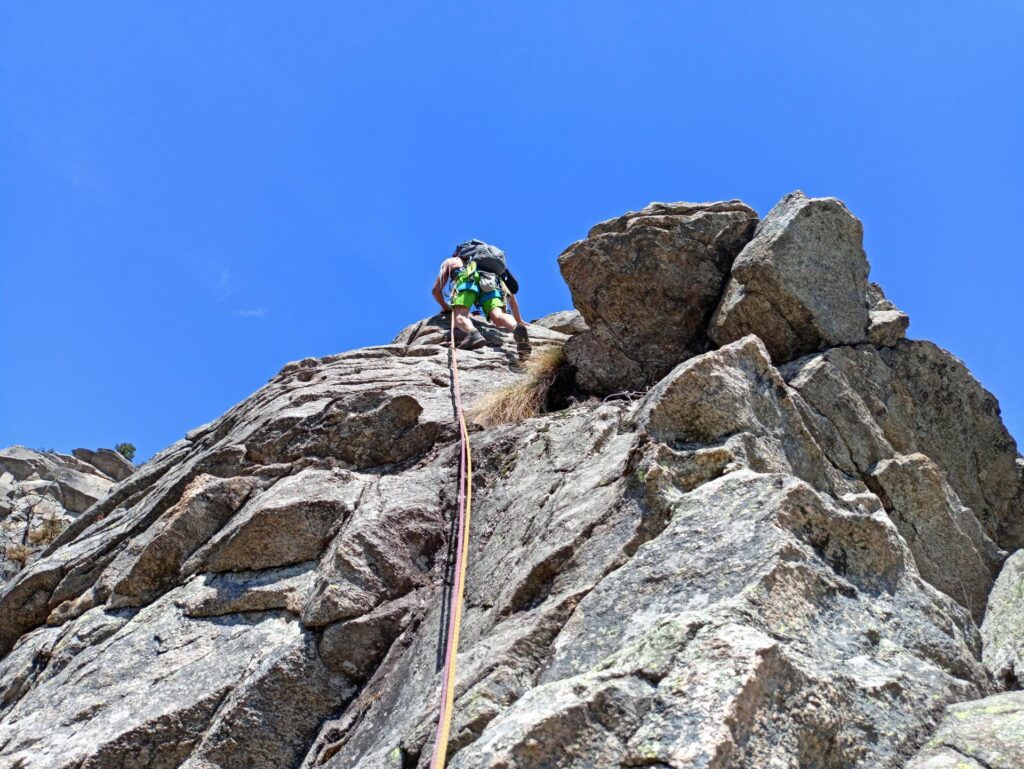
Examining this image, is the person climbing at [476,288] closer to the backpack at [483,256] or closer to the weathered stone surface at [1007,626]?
the backpack at [483,256]

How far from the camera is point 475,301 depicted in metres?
15.7

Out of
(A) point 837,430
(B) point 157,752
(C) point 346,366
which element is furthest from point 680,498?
(C) point 346,366

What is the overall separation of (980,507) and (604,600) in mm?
5867

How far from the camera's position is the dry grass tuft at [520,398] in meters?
10.1

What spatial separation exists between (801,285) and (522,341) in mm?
5127

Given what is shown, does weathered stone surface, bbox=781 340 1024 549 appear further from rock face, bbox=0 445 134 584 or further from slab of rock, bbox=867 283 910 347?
rock face, bbox=0 445 134 584

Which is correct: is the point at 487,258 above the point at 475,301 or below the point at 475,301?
above

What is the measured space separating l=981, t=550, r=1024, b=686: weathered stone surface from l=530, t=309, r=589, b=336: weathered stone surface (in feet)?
29.2

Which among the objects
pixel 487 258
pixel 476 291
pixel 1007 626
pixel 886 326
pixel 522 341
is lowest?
pixel 1007 626

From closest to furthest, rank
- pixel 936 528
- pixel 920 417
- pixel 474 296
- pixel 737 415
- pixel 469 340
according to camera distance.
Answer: pixel 737 415, pixel 936 528, pixel 920 417, pixel 469 340, pixel 474 296

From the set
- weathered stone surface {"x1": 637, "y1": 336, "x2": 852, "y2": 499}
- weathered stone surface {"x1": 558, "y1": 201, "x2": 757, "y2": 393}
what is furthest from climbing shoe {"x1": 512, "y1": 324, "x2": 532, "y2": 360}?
weathered stone surface {"x1": 637, "y1": 336, "x2": 852, "y2": 499}

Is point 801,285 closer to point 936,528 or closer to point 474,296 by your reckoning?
point 936,528

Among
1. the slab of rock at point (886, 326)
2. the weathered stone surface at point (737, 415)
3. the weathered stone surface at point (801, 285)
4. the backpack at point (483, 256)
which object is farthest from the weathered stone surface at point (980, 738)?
the backpack at point (483, 256)

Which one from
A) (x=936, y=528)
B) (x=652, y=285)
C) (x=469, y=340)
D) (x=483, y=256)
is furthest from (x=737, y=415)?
(x=483, y=256)
